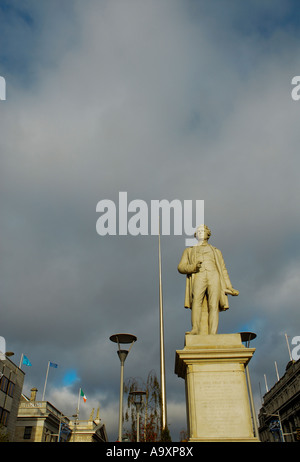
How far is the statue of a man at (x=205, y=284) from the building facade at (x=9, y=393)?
39.8 metres

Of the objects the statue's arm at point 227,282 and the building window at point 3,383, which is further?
the building window at point 3,383

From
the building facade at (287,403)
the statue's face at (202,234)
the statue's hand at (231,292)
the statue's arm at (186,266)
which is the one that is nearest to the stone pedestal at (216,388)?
the statue's hand at (231,292)

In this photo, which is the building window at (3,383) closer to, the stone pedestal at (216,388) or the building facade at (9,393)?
the building facade at (9,393)

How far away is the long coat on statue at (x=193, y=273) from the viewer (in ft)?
38.6

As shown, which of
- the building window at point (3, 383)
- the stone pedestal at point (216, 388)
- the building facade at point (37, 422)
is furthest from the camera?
the building facade at point (37, 422)

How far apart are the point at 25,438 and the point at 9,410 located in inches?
670

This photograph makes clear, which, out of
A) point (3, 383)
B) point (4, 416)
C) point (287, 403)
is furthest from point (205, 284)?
point (287, 403)

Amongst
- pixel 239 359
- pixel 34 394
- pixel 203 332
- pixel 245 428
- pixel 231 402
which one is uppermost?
pixel 34 394

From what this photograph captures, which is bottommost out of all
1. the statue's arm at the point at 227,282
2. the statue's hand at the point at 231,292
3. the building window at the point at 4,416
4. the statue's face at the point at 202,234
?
the statue's hand at the point at 231,292

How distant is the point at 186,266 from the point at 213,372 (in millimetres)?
3623

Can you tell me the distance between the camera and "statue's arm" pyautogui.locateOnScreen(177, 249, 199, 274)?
38.9ft
